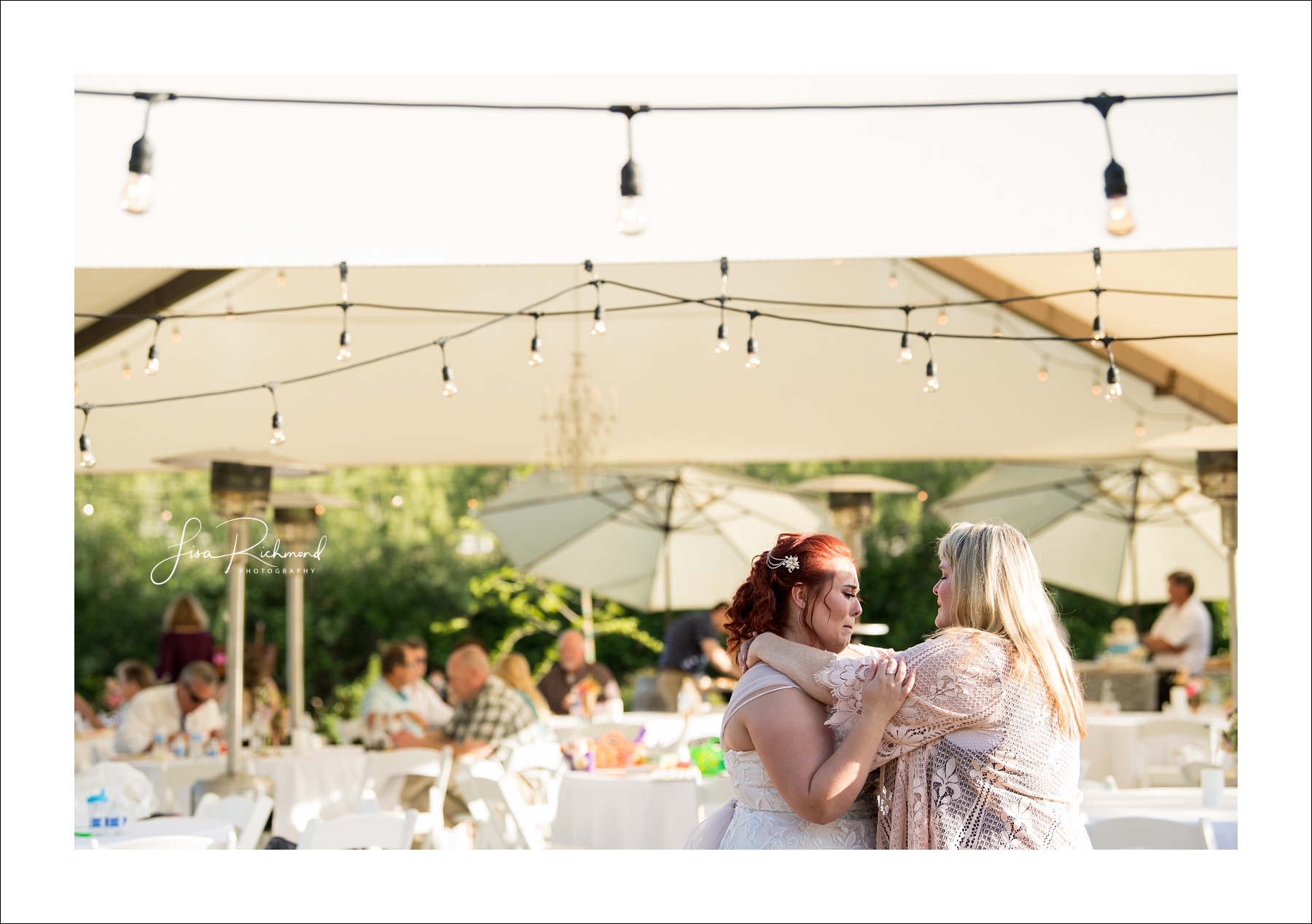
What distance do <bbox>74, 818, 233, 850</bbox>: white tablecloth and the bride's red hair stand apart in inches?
102

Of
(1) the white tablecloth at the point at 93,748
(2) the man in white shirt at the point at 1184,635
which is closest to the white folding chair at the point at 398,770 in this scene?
(1) the white tablecloth at the point at 93,748

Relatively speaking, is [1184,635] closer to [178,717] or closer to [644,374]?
[644,374]

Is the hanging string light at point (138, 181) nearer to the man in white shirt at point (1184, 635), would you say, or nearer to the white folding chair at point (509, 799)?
the white folding chair at point (509, 799)

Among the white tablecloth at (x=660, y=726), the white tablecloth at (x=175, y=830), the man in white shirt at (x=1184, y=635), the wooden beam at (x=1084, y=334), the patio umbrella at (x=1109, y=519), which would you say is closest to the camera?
the white tablecloth at (x=175, y=830)

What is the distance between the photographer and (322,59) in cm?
313

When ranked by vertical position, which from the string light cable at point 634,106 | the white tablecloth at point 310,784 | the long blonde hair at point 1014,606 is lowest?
the white tablecloth at point 310,784

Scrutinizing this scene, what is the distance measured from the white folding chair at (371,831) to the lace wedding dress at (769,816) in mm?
1826

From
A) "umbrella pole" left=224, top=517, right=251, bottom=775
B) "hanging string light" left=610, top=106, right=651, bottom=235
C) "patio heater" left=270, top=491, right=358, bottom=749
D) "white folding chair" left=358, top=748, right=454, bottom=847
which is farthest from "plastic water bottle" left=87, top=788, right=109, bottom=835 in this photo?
"hanging string light" left=610, top=106, right=651, bottom=235

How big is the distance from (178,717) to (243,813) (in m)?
2.59

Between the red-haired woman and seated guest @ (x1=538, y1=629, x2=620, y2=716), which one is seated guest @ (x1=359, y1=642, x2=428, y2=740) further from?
the red-haired woman

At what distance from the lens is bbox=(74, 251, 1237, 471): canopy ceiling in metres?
6.64

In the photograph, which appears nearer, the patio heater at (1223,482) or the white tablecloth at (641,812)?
the white tablecloth at (641,812)

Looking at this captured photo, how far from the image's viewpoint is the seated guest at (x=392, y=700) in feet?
23.2

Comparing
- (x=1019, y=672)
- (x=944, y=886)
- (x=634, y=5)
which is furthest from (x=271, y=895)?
(x=634, y=5)
